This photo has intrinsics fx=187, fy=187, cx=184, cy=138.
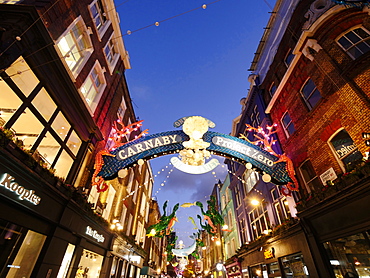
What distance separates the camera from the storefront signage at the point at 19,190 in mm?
4898

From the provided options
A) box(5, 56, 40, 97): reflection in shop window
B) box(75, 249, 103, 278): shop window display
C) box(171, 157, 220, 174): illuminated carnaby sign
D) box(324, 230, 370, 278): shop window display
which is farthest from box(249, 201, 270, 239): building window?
box(5, 56, 40, 97): reflection in shop window

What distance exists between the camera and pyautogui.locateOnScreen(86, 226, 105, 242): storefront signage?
903 centimetres

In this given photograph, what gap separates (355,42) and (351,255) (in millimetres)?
8615

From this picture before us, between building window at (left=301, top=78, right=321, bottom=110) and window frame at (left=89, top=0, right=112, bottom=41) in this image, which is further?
window frame at (left=89, top=0, right=112, bottom=41)

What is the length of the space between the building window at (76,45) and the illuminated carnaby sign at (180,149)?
4.71m

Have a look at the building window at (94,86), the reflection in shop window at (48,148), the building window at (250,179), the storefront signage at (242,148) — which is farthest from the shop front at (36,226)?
the building window at (250,179)

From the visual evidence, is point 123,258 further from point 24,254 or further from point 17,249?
point 17,249

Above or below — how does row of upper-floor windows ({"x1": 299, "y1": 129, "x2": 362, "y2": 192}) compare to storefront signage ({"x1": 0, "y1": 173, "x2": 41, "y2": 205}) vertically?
above

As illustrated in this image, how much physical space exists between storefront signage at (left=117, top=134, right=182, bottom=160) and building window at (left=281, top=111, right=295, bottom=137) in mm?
7368

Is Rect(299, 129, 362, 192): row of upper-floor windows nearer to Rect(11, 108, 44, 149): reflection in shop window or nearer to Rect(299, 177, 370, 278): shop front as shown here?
Rect(299, 177, 370, 278): shop front

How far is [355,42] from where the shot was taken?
26.6ft

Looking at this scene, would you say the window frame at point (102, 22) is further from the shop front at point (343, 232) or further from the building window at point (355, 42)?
the shop front at point (343, 232)

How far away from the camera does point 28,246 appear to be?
6055 mm

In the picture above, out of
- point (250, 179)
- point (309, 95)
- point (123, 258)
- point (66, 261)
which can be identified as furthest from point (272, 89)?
point (123, 258)
